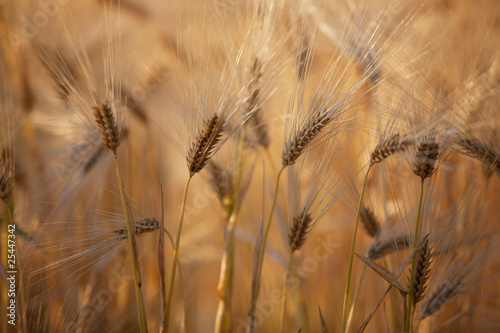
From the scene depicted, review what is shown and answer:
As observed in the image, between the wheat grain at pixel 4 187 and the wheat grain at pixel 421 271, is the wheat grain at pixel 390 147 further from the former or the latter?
the wheat grain at pixel 4 187

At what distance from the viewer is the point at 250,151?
1162mm

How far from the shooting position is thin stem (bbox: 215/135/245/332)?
83 centimetres

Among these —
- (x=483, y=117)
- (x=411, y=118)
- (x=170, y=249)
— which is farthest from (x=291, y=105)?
(x=170, y=249)

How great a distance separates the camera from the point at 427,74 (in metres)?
0.81

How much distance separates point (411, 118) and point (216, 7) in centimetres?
59

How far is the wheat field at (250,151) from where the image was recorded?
2.25ft

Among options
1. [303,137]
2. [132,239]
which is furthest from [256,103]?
[132,239]

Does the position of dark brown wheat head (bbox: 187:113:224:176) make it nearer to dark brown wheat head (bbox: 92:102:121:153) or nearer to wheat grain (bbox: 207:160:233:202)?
dark brown wheat head (bbox: 92:102:121:153)

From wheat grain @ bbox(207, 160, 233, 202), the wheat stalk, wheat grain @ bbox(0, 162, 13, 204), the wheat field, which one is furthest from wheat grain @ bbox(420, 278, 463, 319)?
wheat grain @ bbox(0, 162, 13, 204)

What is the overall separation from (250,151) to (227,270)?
42cm

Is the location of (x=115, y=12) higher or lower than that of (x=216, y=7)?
higher

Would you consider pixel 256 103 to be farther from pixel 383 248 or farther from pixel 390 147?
pixel 383 248

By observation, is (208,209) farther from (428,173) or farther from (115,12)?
(428,173)

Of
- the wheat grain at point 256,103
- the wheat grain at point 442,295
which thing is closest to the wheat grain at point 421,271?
the wheat grain at point 442,295
